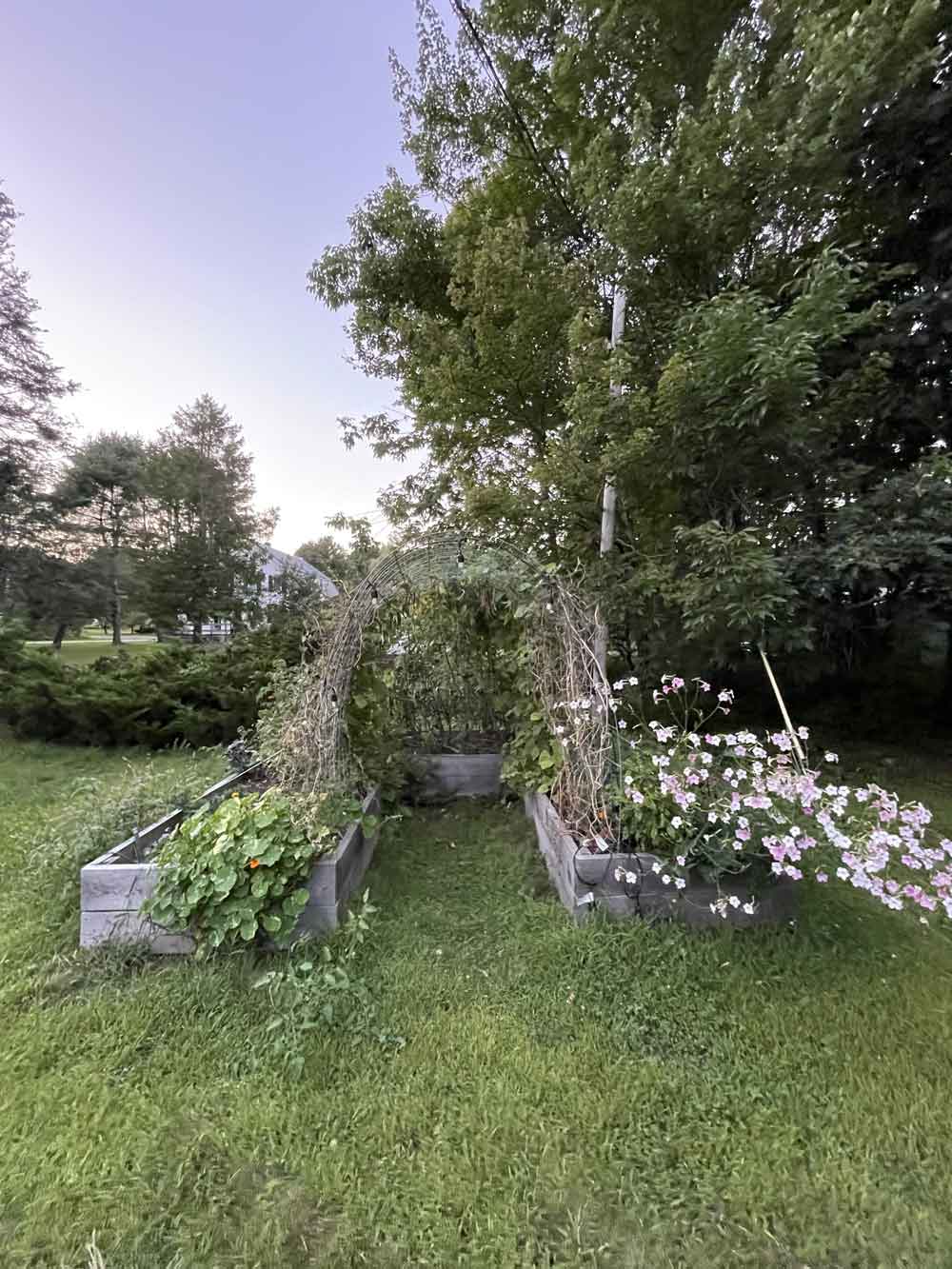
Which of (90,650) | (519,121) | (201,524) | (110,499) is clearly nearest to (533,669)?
(519,121)

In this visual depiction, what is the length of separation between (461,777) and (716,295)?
3.57 m

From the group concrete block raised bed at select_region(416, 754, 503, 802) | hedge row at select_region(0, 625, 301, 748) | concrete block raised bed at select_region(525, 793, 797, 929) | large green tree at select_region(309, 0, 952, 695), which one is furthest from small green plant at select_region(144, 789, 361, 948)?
hedge row at select_region(0, 625, 301, 748)

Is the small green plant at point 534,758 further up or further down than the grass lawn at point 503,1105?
further up

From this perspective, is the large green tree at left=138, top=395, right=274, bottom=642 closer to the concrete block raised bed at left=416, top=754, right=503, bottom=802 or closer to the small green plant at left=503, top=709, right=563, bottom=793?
the concrete block raised bed at left=416, top=754, right=503, bottom=802

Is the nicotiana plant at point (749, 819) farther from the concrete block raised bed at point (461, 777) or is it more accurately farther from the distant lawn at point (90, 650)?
the distant lawn at point (90, 650)

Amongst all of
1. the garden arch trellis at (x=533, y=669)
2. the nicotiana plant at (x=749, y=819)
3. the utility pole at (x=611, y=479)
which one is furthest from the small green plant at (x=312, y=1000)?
the utility pole at (x=611, y=479)

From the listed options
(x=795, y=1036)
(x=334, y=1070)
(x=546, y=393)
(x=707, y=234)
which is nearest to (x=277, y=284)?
(x=546, y=393)

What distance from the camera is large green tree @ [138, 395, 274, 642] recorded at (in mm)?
12117

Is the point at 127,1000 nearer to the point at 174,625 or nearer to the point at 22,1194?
the point at 22,1194

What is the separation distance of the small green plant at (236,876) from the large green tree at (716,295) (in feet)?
8.14

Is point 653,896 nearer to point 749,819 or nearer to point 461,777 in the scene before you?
point 749,819

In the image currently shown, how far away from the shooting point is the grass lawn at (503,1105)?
102 cm

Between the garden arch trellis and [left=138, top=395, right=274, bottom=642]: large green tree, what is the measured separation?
9.78 m

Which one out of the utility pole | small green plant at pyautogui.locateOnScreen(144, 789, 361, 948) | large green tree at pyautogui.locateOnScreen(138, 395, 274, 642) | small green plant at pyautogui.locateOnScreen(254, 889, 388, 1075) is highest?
large green tree at pyautogui.locateOnScreen(138, 395, 274, 642)
